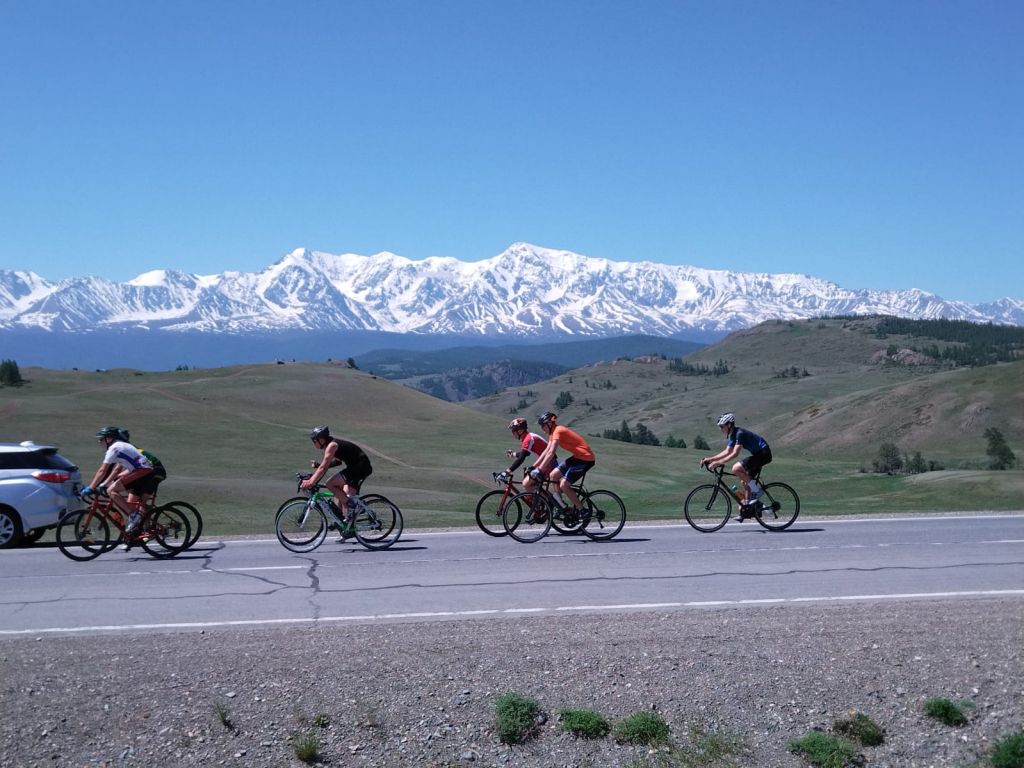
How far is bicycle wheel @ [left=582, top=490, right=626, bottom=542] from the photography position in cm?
1598

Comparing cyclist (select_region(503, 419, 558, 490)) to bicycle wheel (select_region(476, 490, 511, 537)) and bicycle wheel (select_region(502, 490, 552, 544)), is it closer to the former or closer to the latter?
bicycle wheel (select_region(502, 490, 552, 544))

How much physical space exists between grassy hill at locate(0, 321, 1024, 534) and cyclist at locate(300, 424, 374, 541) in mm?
4043

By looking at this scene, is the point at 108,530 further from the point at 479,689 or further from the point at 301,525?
the point at 479,689

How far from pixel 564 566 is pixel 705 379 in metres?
143

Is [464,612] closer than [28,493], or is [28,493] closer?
[464,612]

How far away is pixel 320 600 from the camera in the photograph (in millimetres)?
11758

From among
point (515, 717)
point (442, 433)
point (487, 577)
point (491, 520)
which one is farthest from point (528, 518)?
point (442, 433)

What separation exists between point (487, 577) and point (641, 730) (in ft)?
16.1

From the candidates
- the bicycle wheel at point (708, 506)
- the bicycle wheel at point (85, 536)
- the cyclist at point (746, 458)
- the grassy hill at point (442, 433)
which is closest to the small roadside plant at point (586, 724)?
the cyclist at point (746, 458)

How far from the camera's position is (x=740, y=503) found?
16531mm

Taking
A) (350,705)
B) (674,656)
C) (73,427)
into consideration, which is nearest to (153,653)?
(350,705)

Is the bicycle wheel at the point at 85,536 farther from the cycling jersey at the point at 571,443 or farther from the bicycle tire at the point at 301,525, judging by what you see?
the cycling jersey at the point at 571,443

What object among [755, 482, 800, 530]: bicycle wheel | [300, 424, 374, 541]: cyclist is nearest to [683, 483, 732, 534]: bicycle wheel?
[755, 482, 800, 530]: bicycle wheel

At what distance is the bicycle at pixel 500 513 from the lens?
1581 centimetres
